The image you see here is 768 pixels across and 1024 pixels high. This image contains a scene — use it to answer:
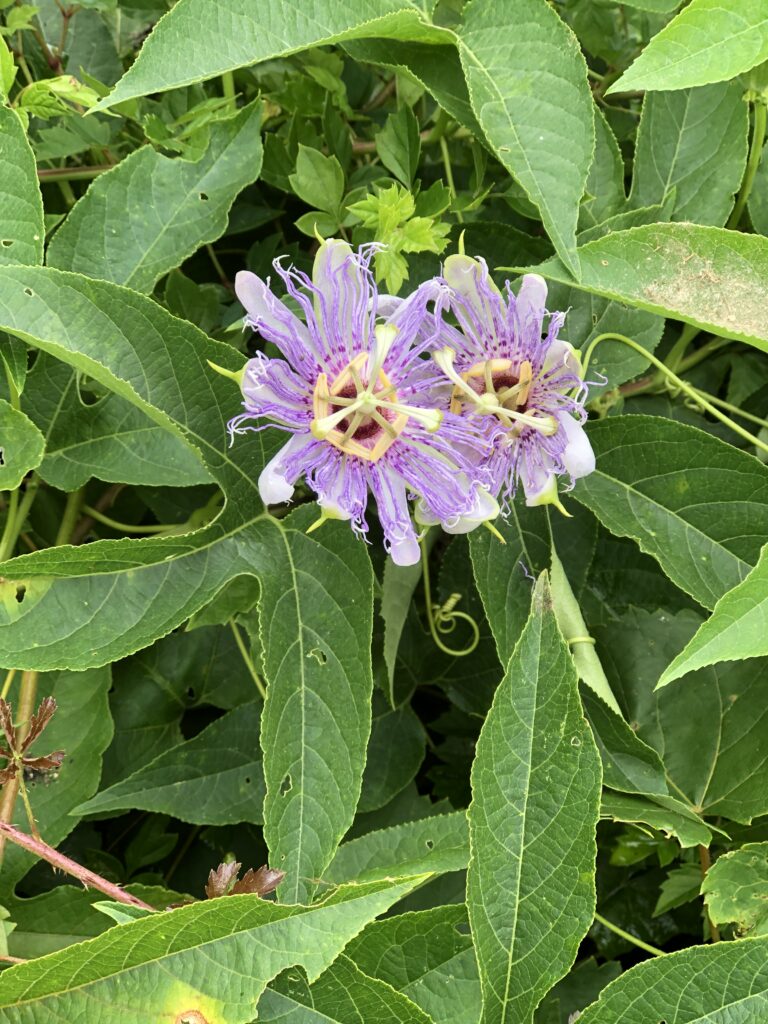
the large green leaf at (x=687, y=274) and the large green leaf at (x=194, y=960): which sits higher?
the large green leaf at (x=687, y=274)

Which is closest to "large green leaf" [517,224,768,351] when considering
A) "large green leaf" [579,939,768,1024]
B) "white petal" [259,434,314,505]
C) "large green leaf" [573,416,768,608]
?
"large green leaf" [573,416,768,608]

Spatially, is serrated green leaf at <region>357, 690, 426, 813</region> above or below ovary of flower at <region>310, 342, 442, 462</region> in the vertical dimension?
below

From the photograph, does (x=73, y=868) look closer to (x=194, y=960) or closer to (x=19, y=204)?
(x=194, y=960)

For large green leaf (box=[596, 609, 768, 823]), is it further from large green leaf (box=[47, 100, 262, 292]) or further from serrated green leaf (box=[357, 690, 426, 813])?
large green leaf (box=[47, 100, 262, 292])

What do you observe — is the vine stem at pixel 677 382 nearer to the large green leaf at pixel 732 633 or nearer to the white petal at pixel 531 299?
the white petal at pixel 531 299

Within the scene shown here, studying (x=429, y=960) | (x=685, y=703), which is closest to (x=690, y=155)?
(x=685, y=703)

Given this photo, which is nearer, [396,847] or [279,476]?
[279,476]

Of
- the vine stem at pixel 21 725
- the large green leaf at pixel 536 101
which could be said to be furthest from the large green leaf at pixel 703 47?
the vine stem at pixel 21 725
